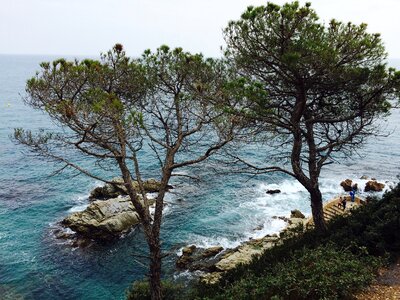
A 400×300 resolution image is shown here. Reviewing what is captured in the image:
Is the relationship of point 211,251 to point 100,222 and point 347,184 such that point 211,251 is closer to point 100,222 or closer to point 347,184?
point 100,222

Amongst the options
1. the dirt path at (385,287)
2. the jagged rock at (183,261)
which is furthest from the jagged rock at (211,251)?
the dirt path at (385,287)

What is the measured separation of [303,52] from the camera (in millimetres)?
12461

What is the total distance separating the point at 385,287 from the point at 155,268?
8104 mm

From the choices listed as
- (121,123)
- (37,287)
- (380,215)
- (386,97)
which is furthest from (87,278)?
(386,97)

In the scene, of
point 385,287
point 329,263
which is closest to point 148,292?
point 329,263

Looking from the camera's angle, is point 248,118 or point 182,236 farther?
point 182,236

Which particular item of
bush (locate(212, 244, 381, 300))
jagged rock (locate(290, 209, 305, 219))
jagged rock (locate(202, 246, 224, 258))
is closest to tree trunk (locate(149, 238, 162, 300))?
bush (locate(212, 244, 381, 300))

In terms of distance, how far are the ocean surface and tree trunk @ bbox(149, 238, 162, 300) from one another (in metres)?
5.12

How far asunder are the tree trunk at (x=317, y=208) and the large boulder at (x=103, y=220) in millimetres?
16272

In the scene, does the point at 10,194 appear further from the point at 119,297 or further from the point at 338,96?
the point at 338,96

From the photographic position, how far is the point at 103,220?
28.2m

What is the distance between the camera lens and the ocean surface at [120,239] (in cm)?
Answer: 2230

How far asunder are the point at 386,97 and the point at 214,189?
25.7m

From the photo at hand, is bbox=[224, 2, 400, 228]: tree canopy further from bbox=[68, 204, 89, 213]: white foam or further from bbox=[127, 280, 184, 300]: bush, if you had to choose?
bbox=[68, 204, 89, 213]: white foam
